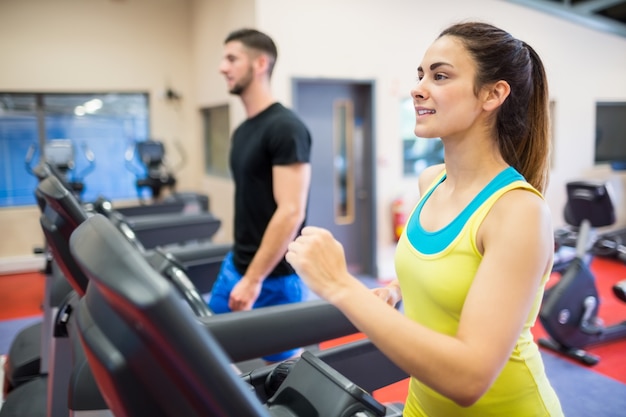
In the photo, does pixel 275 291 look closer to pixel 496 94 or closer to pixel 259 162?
pixel 259 162

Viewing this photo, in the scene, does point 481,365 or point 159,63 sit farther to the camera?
point 159,63

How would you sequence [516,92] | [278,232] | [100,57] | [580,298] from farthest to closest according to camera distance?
1. [100,57]
2. [580,298]
3. [278,232]
4. [516,92]

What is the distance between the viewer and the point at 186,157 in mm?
6914

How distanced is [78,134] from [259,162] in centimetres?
527

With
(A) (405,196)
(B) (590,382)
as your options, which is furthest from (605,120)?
(B) (590,382)

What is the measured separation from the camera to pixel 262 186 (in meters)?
2.10

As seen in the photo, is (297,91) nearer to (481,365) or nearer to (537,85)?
(537,85)

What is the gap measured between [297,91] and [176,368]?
4696mm

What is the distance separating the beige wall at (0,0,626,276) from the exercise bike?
2101 millimetres

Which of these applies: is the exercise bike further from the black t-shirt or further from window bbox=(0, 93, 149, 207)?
window bbox=(0, 93, 149, 207)

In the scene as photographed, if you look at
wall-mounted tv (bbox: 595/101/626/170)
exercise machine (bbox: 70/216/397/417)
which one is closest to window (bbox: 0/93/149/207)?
exercise machine (bbox: 70/216/397/417)

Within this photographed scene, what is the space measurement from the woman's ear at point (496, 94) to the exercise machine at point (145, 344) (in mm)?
690

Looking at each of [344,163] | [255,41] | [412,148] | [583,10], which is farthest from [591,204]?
[583,10]

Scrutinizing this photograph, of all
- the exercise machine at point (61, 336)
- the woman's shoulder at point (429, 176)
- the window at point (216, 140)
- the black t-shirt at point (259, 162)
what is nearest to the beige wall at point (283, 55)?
the window at point (216, 140)
